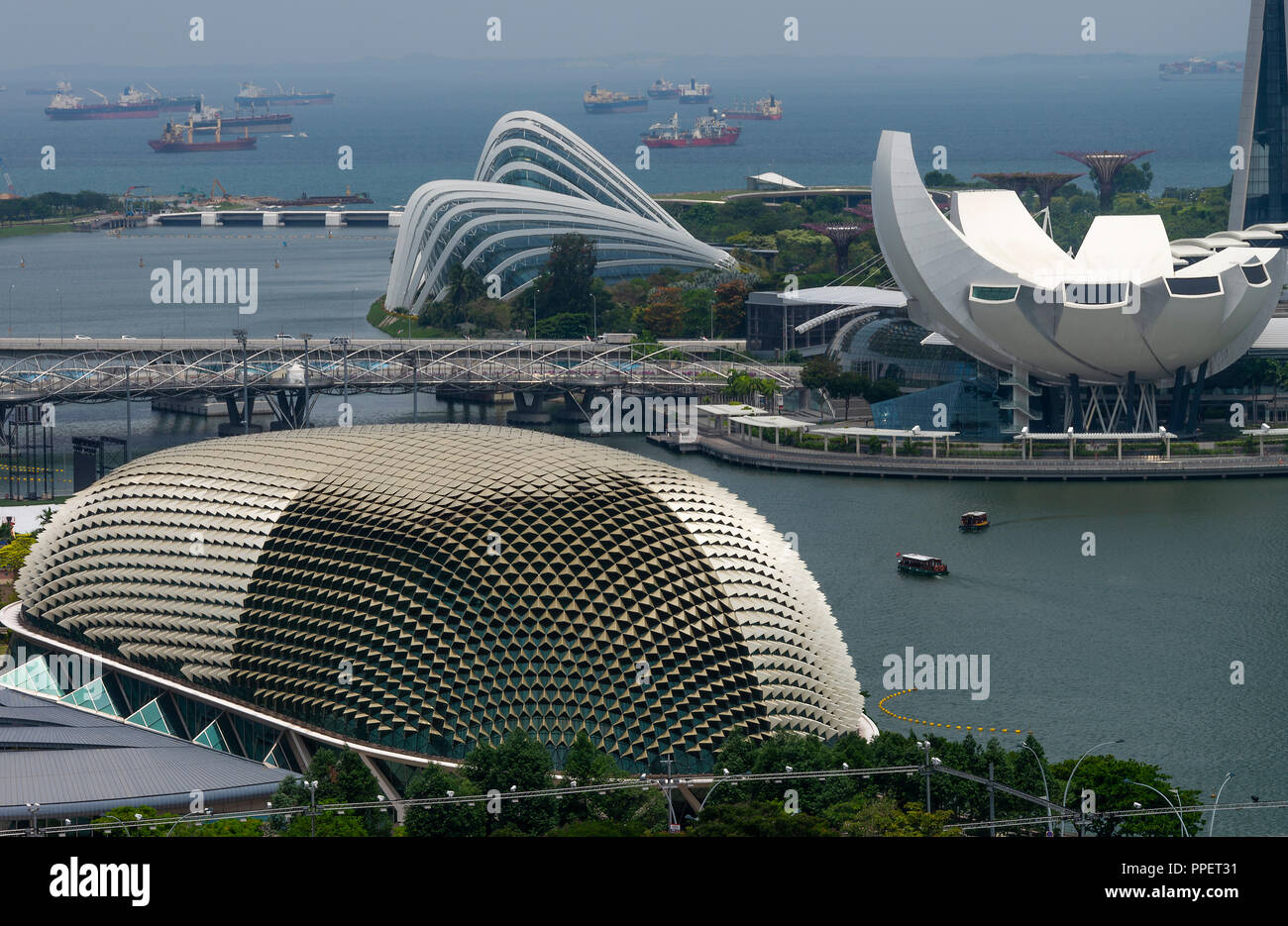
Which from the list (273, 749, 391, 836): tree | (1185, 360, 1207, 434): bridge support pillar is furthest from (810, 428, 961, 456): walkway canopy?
(273, 749, 391, 836): tree

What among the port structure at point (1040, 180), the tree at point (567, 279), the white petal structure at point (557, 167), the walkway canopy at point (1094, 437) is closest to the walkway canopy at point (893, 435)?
the walkway canopy at point (1094, 437)

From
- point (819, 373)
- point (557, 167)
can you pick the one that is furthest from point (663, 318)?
point (557, 167)

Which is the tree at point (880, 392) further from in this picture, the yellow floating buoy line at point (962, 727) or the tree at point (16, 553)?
the yellow floating buoy line at point (962, 727)

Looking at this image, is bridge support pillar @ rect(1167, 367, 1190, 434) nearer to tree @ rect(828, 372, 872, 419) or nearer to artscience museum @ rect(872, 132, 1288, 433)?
artscience museum @ rect(872, 132, 1288, 433)

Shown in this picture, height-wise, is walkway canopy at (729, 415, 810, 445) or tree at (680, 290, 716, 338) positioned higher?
tree at (680, 290, 716, 338)

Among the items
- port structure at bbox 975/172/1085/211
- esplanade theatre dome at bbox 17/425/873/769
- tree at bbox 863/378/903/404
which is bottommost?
tree at bbox 863/378/903/404
